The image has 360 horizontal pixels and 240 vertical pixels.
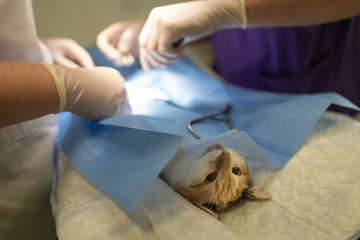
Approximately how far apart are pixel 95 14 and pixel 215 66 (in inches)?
35.3

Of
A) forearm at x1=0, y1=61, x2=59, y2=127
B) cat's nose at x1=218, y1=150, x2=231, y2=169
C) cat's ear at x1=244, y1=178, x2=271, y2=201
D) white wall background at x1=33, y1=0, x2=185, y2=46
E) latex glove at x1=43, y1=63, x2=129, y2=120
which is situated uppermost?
white wall background at x1=33, y1=0, x2=185, y2=46

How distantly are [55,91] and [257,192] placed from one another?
22.1 inches

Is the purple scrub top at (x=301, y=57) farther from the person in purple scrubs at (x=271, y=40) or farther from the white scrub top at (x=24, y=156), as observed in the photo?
the white scrub top at (x=24, y=156)

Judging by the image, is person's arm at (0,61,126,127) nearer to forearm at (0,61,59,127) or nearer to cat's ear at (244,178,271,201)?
forearm at (0,61,59,127)

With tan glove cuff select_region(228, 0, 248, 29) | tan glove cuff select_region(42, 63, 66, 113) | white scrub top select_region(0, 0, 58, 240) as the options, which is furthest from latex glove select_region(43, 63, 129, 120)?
tan glove cuff select_region(228, 0, 248, 29)

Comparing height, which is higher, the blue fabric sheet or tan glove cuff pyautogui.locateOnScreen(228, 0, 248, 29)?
tan glove cuff pyautogui.locateOnScreen(228, 0, 248, 29)

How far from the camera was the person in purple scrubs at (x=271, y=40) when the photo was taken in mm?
816

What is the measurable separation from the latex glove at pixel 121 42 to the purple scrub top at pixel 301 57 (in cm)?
61

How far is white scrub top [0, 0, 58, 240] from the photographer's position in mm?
671

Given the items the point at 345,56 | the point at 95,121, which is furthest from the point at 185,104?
the point at 345,56

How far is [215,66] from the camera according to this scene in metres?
1.58

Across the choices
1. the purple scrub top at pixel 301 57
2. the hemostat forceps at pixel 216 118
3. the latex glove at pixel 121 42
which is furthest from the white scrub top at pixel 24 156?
the purple scrub top at pixel 301 57

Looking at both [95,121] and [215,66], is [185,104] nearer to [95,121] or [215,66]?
[95,121]

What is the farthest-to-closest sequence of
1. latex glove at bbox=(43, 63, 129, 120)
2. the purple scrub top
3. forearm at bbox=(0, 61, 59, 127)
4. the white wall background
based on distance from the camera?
the purple scrub top < the white wall background < latex glove at bbox=(43, 63, 129, 120) < forearm at bbox=(0, 61, 59, 127)
